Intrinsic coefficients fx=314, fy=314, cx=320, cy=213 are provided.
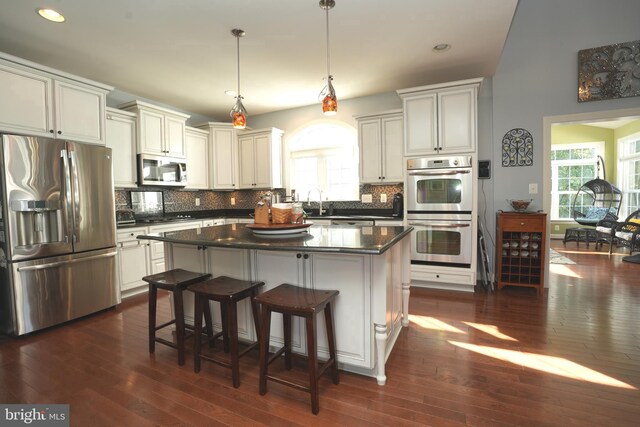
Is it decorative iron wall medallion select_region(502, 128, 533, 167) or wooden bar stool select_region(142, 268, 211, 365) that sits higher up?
decorative iron wall medallion select_region(502, 128, 533, 167)

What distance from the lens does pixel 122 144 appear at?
3.92 m

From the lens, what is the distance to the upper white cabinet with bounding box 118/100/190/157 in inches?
159

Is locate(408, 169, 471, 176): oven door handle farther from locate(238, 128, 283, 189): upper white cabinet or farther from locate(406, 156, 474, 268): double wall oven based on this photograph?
locate(238, 128, 283, 189): upper white cabinet

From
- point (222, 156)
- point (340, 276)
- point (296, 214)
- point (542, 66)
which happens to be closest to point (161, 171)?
point (222, 156)

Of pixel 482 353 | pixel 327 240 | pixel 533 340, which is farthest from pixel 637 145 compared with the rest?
pixel 327 240

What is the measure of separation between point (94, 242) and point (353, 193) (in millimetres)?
3395

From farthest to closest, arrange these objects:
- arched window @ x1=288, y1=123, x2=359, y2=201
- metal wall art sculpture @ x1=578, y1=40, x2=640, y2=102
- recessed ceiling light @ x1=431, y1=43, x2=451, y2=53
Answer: arched window @ x1=288, y1=123, x2=359, y2=201 < metal wall art sculpture @ x1=578, y1=40, x2=640, y2=102 < recessed ceiling light @ x1=431, y1=43, x2=451, y2=53

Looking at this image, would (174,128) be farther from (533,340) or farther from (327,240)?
(533,340)

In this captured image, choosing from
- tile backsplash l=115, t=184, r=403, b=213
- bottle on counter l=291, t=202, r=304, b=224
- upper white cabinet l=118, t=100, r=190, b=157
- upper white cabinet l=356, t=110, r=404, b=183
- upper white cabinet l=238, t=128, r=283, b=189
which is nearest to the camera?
bottle on counter l=291, t=202, r=304, b=224

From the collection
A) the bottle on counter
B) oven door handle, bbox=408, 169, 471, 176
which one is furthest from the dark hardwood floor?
oven door handle, bbox=408, 169, 471, 176

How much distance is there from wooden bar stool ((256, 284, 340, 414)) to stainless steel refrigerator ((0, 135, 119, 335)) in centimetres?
231

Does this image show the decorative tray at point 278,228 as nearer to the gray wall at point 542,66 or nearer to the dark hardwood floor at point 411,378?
the dark hardwood floor at point 411,378

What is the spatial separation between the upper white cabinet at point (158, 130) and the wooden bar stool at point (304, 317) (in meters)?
3.22

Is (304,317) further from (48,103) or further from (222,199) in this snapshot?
(222,199)
